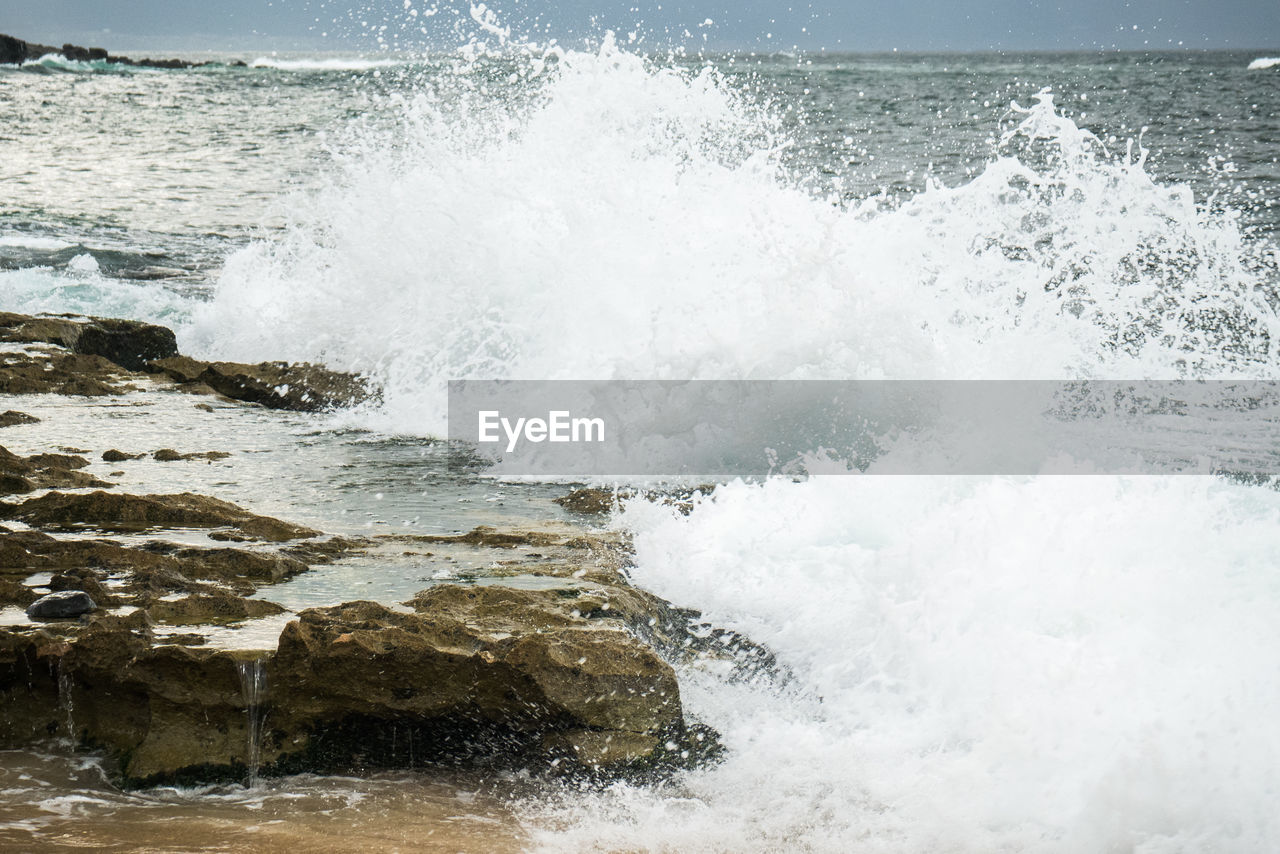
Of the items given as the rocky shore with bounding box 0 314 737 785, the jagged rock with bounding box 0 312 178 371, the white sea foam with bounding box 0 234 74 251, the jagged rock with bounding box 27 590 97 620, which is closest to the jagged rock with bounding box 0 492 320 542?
the rocky shore with bounding box 0 314 737 785

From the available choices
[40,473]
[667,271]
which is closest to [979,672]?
[40,473]

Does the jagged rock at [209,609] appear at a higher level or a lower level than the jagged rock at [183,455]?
lower

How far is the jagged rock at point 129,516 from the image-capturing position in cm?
423

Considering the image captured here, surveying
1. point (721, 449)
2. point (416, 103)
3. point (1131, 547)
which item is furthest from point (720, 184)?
point (1131, 547)

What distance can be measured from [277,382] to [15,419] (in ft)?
5.80

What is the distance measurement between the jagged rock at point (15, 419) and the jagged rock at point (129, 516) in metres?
1.68

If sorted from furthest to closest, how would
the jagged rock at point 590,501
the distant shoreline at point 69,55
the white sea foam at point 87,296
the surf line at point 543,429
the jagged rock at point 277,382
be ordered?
the distant shoreline at point 69,55 < the white sea foam at point 87,296 < the jagged rock at point 277,382 < the surf line at point 543,429 < the jagged rock at point 590,501

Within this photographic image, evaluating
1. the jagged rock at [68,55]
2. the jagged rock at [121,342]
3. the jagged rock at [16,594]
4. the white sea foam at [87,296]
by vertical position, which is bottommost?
the jagged rock at [16,594]

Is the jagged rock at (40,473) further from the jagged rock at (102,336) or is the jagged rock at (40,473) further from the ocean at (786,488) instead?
the jagged rock at (102,336)

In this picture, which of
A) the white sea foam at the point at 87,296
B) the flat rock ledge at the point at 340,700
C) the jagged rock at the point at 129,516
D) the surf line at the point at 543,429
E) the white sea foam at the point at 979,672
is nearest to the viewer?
the white sea foam at the point at 979,672

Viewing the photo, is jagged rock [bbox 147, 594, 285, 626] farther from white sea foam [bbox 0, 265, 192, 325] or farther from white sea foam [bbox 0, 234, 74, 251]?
white sea foam [bbox 0, 234, 74, 251]

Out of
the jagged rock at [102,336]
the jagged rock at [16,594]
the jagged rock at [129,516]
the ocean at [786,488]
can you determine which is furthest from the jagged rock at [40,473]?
the jagged rock at [102,336]

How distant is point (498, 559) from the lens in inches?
166

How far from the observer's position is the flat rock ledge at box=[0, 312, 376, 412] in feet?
22.5
